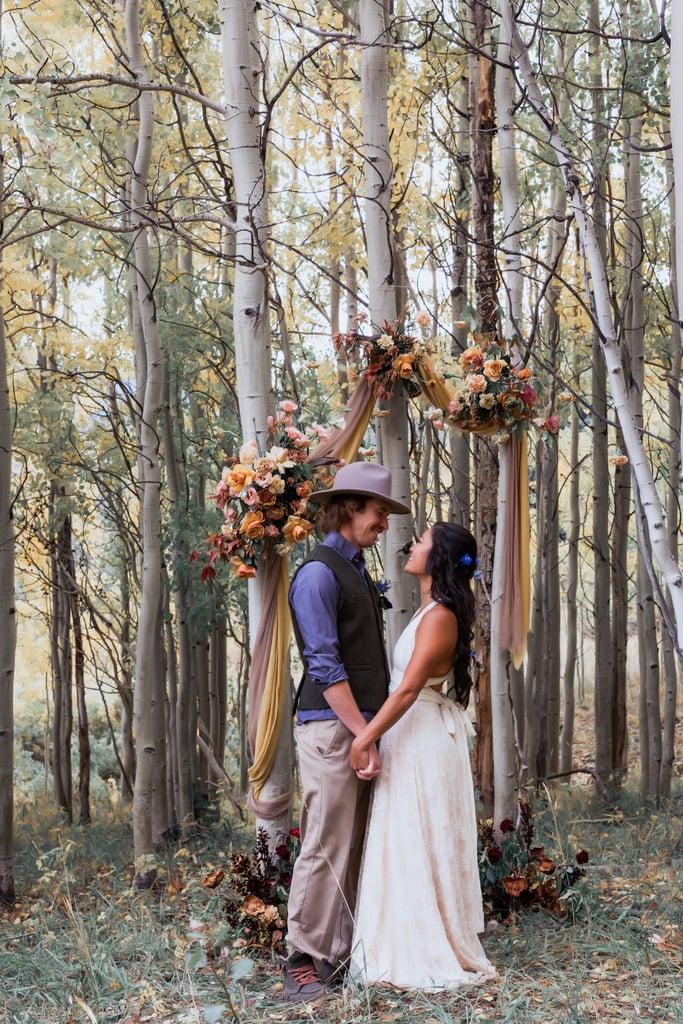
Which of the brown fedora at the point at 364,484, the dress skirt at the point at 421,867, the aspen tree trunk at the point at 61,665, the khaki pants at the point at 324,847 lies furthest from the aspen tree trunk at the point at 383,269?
the aspen tree trunk at the point at 61,665

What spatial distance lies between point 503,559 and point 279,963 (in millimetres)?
2060

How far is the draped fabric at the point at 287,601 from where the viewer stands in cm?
443

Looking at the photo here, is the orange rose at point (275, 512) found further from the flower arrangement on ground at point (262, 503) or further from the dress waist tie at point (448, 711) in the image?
the dress waist tie at point (448, 711)

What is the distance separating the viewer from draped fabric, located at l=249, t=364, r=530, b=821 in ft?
14.5

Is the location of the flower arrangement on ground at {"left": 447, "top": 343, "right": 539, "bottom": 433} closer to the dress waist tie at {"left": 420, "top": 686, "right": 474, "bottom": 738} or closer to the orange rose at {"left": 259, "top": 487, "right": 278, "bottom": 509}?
the orange rose at {"left": 259, "top": 487, "right": 278, "bottom": 509}

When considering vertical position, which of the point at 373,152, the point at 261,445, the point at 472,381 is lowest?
the point at 261,445

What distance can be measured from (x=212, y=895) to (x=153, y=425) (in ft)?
10.3

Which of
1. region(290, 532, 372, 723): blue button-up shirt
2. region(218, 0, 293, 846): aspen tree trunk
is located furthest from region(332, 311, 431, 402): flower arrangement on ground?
region(290, 532, 372, 723): blue button-up shirt

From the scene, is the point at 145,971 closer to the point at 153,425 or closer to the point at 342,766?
the point at 342,766

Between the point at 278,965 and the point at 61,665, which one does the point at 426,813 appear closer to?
the point at 278,965

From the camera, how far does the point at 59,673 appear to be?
956 cm

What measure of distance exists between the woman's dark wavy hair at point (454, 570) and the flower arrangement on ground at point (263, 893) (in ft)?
4.39

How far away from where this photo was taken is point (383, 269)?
204 inches

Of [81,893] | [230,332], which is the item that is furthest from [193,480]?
[81,893]
